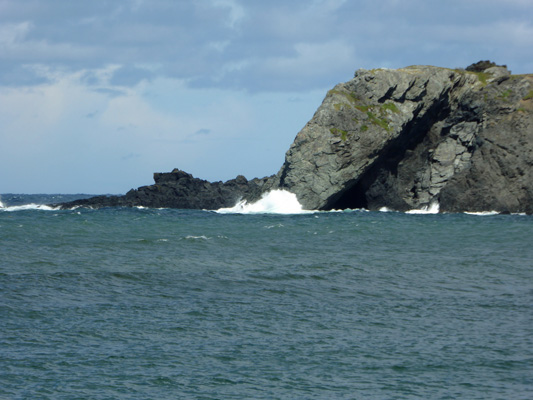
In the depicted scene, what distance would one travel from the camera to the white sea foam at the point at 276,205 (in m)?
67.9

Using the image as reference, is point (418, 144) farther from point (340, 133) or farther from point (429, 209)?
point (340, 133)

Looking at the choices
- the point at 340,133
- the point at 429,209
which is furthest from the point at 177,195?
the point at 429,209

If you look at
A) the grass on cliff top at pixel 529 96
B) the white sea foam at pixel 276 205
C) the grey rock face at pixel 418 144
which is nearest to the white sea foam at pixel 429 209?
the grey rock face at pixel 418 144

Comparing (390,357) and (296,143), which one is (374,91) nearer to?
(296,143)

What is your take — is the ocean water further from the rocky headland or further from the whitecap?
the rocky headland

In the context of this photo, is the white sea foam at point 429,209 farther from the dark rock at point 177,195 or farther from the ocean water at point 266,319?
the ocean water at point 266,319

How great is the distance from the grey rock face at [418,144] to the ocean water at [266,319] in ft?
79.8

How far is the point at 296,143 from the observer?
67.3 metres

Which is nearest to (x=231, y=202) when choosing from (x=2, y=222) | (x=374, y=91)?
(x=374, y=91)

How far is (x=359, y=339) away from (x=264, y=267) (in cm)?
1356

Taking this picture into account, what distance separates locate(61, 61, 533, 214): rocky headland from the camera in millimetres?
64750

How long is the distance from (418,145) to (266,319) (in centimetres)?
5595

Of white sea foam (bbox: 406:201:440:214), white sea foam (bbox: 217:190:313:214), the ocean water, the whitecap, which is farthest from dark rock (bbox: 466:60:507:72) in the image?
the whitecap

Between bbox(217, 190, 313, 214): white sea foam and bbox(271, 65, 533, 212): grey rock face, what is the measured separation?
0.88m
